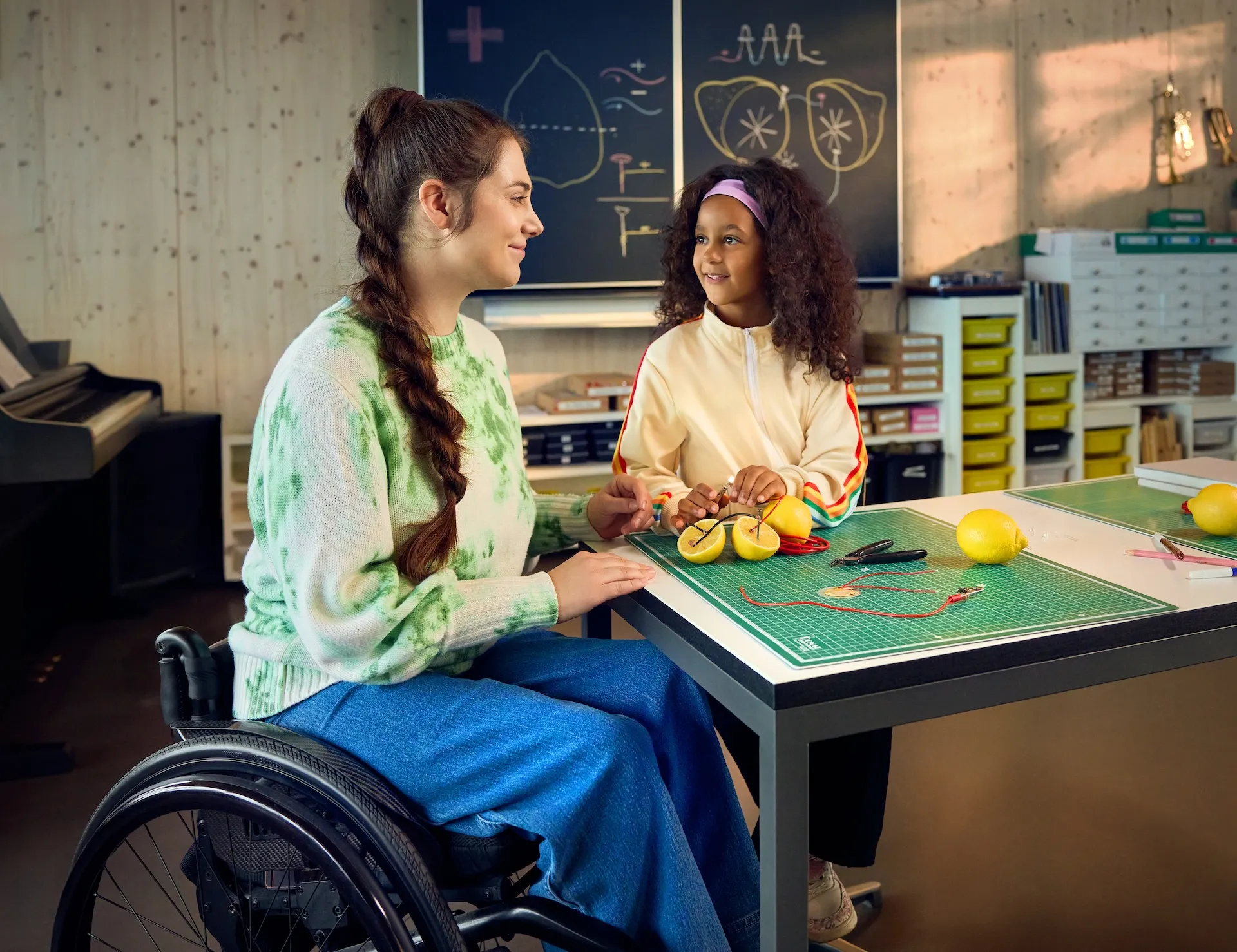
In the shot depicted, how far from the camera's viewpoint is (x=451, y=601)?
1.26 metres

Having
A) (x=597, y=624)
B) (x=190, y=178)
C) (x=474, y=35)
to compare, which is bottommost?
(x=597, y=624)

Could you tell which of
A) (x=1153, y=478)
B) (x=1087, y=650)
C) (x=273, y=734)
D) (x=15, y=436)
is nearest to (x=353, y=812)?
(x=273, y=734)

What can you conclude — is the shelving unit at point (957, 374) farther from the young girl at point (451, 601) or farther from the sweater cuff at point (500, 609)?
the sweater cuff at point (500, 609)

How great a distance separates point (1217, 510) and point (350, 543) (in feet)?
3.80

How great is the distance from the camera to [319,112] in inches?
166

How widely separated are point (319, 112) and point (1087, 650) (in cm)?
376

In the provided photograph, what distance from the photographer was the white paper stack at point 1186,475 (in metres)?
1.83

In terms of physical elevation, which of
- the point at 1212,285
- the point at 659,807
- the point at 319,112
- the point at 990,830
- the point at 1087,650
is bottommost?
the point at 990,830

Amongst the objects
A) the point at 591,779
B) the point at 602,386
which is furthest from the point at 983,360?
the point at 591,779

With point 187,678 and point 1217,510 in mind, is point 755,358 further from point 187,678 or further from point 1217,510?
point 187,678

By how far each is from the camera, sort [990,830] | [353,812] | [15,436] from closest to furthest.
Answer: [353,812] → [990,830] → [15,436]

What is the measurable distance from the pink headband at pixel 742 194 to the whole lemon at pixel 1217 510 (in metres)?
0.85

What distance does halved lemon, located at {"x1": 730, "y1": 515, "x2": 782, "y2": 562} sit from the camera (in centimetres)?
151

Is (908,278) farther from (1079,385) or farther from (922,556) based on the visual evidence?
(922,556)
